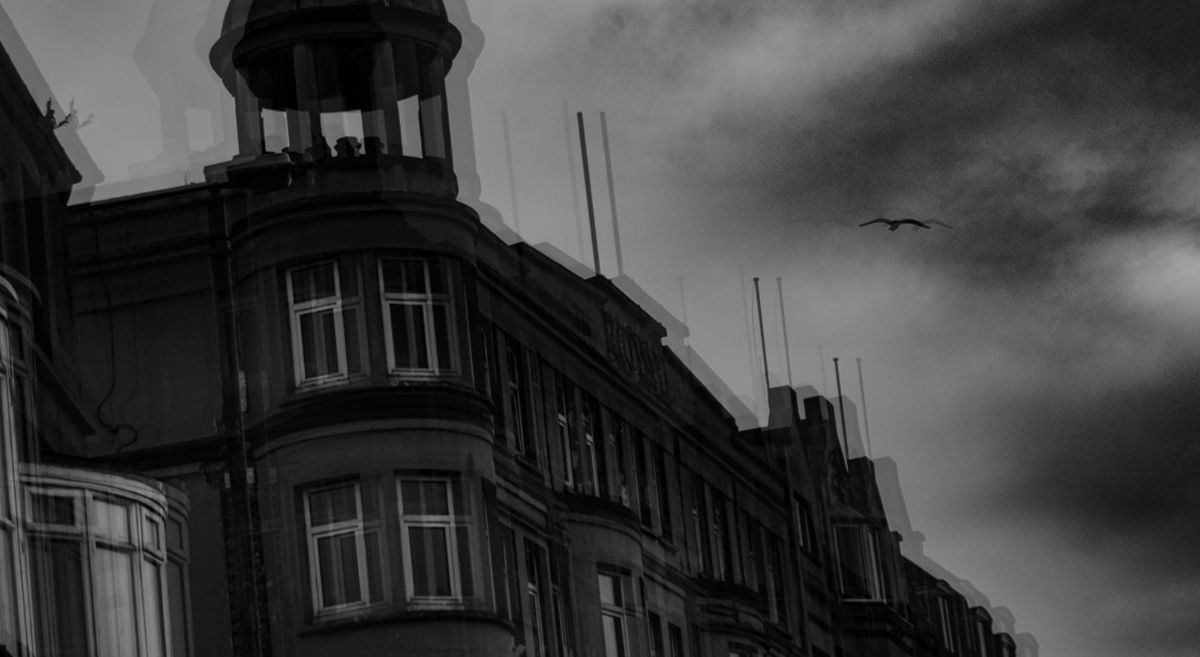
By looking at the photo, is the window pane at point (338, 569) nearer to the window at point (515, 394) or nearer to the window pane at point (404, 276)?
the window pane at point (404, 276)

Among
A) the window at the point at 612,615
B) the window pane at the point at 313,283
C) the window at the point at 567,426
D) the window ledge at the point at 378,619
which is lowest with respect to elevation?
the window ledge at the point at 378,619

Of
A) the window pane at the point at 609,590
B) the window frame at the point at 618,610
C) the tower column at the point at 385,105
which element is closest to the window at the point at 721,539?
the window frame at the point at 618,610

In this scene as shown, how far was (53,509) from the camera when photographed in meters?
13.8

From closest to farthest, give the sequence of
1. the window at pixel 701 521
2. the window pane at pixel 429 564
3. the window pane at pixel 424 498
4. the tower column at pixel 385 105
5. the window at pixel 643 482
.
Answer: the window pane at pixel 429 564
the window pane at pixel 424 498
the tower column at pixel 385 105
the window at pixel 643 482
the window at pixel 701 521

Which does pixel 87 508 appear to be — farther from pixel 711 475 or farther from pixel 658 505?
pixel 711 475

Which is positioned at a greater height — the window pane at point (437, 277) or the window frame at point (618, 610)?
the window pane at point (437, 277)

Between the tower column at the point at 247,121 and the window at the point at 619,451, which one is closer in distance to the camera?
the tower column at the point at 247,121

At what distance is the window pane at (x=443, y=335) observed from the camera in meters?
16.3

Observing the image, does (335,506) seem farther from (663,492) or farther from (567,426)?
(663,492)

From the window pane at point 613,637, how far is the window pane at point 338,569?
4.18 meters

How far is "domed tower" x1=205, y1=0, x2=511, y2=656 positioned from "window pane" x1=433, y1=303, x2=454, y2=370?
0.05 feet

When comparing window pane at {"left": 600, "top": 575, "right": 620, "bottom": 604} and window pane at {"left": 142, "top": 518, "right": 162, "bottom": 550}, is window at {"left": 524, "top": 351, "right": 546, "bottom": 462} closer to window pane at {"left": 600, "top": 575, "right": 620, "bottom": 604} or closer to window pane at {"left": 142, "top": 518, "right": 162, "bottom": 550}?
window pane at {"left": 600, "top": 575, "right": 620, "bottom": 604}

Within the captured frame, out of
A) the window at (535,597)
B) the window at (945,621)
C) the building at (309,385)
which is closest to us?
the building at (309,385)

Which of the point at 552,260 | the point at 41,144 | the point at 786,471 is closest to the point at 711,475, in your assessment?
the point at 786,471
